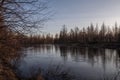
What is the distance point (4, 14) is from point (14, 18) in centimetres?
23

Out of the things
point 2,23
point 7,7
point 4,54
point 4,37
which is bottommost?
point 4,54

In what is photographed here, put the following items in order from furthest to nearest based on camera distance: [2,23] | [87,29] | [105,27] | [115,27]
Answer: [87,29] → [105,27] → [115,27] → [2,23]

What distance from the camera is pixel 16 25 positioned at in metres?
4.55

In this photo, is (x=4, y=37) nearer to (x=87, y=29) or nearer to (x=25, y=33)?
(x=25, y=33)

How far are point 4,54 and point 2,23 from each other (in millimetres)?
688

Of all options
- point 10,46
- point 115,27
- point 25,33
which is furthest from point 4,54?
point 115,27

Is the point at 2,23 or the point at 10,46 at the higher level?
the point at 2,23

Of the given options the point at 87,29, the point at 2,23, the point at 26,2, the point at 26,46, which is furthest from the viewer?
the point at 87,29

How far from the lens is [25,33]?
468 cm

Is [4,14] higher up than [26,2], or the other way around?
[26,2]

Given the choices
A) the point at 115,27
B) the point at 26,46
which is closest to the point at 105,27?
the point at 115,27

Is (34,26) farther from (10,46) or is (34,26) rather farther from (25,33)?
(10,46)

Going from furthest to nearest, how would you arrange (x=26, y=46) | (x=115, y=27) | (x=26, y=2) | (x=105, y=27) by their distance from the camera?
(x=105, y=27) < (x=115, y=27) < (x=26, y=46) < (x=26, y=2)

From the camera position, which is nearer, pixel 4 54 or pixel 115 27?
pixel 4 54
